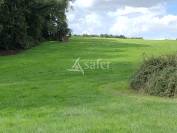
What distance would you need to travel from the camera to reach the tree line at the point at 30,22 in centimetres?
4397

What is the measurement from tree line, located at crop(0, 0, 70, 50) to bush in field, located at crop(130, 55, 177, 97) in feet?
82.4

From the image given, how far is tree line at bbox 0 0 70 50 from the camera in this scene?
43969mm

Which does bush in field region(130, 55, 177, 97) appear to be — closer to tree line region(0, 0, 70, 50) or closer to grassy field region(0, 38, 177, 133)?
grassy field region(0, 38, 177, 133)

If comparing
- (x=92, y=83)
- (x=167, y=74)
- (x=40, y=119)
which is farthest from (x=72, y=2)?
(x=40, y=119)

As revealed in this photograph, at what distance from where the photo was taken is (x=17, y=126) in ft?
34.3

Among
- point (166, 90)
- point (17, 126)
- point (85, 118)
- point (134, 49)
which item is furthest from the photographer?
point (134, 49)

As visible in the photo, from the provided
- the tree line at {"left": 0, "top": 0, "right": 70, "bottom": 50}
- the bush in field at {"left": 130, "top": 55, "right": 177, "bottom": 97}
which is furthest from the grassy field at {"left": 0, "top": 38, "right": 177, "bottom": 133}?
the tree line at {"left": 0, "top": 0, "right": 70, "bottom": 50}

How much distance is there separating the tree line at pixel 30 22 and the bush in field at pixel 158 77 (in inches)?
989

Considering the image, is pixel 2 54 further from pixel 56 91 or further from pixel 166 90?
pixel 166 90

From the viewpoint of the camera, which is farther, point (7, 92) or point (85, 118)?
point (7, 92)

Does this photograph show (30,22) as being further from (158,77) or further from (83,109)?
(83,109)

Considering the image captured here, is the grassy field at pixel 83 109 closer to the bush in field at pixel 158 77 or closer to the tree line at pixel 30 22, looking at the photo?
the bush in field at pixel 158 77

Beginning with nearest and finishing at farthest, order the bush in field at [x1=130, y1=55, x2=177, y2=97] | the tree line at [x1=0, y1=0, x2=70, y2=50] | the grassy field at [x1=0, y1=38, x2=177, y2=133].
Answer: the grassy field at [x1=0, y1=38, x2=177, y2=133], the bush in field at [x1=130, y1=55, x2=177, y2=97], the tree line at [x1=0, y1=0, x2=70, y2=50]

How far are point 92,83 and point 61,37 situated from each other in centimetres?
3570
